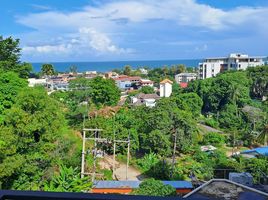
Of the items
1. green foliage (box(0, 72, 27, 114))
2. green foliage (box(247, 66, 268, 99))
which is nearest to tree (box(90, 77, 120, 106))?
green foliage (box(0, 72, 27, 114))

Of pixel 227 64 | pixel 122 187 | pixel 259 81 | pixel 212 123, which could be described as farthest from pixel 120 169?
pixel 227 64

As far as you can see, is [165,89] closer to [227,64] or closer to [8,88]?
[227,64]

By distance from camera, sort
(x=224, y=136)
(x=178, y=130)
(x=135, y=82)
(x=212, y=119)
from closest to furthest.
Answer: (x=178, y=130) < (x=224, y=136) < (x=212, y=119) < (x=135, y=82)

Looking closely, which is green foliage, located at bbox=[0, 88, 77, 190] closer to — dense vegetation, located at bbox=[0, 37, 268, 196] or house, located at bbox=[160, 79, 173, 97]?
dense vegetation, located at bbox=[0, 37, 268, 196]

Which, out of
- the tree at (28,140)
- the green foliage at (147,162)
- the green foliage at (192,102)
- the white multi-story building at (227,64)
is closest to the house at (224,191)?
the tree at (28,140)

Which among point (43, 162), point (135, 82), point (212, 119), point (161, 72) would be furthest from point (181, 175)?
point (161, 72)

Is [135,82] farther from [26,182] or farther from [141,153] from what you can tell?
[26,182]

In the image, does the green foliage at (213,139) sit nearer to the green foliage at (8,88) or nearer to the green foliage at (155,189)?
the green foliage at (8,88)
